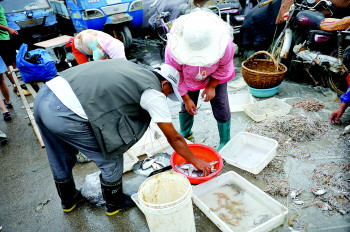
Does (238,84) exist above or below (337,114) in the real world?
below

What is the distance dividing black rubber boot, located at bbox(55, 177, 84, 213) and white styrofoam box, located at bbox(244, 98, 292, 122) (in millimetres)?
2525

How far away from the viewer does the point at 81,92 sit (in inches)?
70.5

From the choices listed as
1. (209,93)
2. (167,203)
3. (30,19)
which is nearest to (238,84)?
(209,93)

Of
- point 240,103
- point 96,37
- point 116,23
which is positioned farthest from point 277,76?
point 116,23

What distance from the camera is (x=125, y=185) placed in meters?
2.83

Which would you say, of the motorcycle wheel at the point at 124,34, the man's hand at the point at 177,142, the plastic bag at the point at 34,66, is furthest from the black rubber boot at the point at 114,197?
the motorcycle wheel at the point at 124,34

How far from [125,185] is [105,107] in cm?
132

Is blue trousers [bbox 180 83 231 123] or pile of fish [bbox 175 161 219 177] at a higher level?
blue trousers [bbox 180 83 231 123]

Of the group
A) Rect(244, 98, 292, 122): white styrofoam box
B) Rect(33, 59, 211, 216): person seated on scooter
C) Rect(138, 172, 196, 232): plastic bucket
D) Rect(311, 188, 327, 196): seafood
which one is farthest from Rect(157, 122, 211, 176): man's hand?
Rect(244, 98, 292, 122): white styrofoam box

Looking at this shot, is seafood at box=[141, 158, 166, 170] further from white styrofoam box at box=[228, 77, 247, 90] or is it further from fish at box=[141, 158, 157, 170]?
white styrofoam box at box=[228, 77, 247, 90]

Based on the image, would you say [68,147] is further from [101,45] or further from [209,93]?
[101,45]

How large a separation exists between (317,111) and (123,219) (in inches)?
121

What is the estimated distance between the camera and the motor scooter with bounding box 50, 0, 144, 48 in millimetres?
6539

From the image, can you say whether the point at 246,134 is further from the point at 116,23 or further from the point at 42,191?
the point at 116,23
